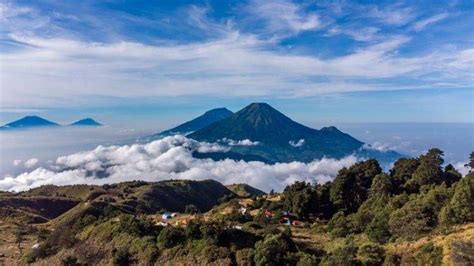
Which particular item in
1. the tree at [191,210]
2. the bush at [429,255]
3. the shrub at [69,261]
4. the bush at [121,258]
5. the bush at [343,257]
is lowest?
the tree at [191,210]

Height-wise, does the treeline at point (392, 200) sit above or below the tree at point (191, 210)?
above

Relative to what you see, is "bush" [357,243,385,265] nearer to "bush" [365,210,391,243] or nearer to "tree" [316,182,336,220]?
"bush" [365,210,391,243]

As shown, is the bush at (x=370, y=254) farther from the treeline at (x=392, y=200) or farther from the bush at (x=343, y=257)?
the treeline at (x=392, y=200)

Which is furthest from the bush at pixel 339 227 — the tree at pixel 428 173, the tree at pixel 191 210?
the tree at pixel 191 210

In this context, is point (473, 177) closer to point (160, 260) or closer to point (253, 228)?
point (253, 228)

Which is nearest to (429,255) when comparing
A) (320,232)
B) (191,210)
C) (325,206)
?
(320,232)

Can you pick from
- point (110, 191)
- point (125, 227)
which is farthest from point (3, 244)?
point (110, 191)

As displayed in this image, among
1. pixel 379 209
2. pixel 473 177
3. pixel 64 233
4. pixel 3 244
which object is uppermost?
pixel 473 177
